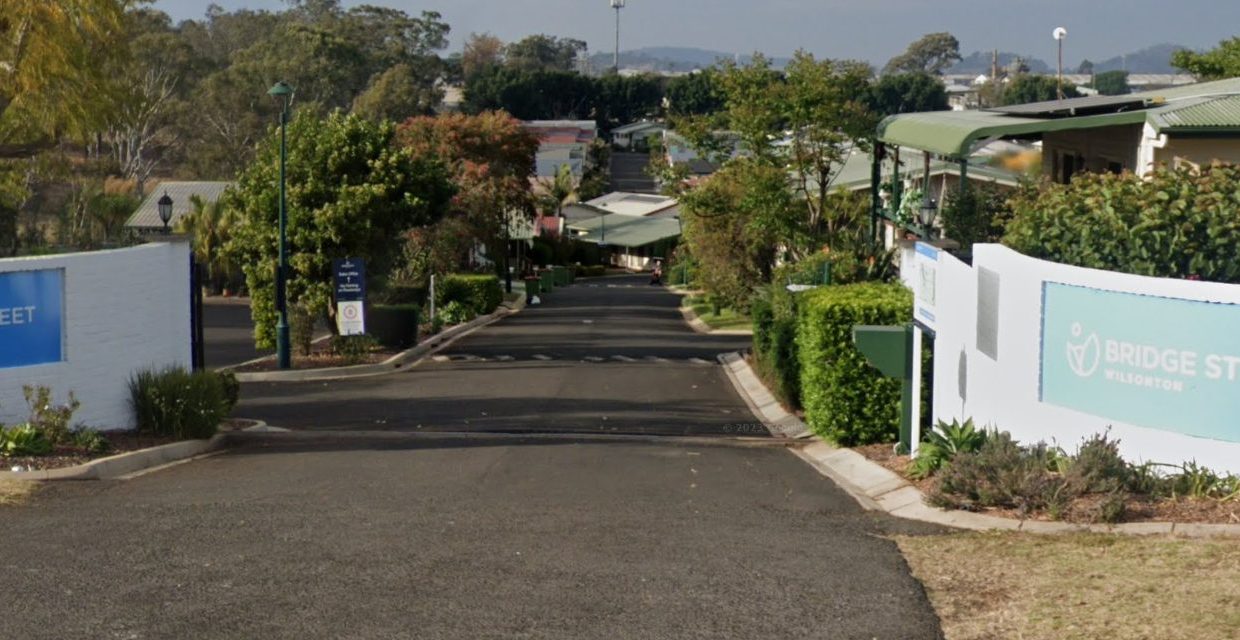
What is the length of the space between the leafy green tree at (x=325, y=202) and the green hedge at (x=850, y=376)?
17917 millimetres

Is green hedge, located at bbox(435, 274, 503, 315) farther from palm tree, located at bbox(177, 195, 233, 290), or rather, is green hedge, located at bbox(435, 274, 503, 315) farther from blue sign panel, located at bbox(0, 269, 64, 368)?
blue sign panel, located at bbox(0, 269, 64, 368)

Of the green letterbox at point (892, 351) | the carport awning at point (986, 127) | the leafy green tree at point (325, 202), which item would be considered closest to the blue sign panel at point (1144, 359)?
the green letterbox at point (892, 351)

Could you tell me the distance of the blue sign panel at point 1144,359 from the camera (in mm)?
11547

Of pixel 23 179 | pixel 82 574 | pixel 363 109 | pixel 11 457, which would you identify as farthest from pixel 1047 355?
pixel 363 109

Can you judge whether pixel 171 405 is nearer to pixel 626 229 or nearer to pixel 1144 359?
pixel 1144 359

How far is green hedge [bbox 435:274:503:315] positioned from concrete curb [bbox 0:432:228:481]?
31006 millimetres

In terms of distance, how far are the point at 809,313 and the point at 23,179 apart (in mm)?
22279

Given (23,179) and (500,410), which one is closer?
(500,410)

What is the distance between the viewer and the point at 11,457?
15.1m

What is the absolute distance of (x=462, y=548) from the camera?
10797mm

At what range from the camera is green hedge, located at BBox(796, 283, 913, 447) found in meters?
18.6

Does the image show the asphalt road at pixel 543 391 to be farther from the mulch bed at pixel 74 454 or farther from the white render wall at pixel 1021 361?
the white render wall at pixel 1021 361

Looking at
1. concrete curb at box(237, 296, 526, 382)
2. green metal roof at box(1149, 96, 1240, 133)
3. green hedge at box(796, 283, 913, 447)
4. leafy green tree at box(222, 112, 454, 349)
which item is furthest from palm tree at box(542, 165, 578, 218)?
green hedge at box(796, 283, 913, 447)

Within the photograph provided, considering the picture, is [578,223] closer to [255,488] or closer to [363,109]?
[363,109]
